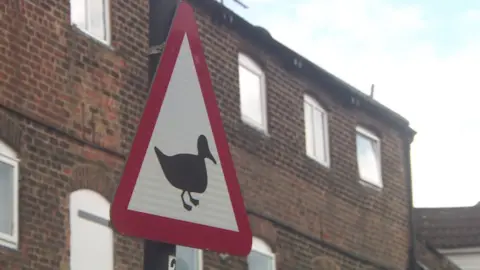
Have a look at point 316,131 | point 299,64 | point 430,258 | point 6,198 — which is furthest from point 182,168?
point 430,258

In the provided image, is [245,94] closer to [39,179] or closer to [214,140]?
[39,179]

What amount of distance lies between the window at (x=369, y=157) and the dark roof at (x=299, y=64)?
1.51ft

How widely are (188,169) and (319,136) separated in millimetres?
15243

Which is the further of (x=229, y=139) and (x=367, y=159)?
(x=367, y=159)

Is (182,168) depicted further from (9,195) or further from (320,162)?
Answer: (320,162)

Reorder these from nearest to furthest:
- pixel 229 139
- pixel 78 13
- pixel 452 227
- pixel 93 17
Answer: pixel 78 13
pixel 93 17
pixel 229 139
pixel 452 227

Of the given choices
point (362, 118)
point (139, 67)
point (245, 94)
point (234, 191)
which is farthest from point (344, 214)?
point (234, 191)

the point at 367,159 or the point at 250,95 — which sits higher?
the point at 367,159

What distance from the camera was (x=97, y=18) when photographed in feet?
48.5

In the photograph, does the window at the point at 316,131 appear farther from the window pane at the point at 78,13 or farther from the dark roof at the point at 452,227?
the dark roof at the point at 452,227

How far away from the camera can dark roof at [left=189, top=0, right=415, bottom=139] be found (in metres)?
17.2

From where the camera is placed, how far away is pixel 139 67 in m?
15.3

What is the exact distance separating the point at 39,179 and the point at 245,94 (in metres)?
5.71

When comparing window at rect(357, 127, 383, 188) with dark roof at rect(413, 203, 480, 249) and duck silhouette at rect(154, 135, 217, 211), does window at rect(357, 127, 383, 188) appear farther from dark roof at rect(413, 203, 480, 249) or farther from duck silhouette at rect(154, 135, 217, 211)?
duck silhouette at rect(154, 135, 217, 211)
